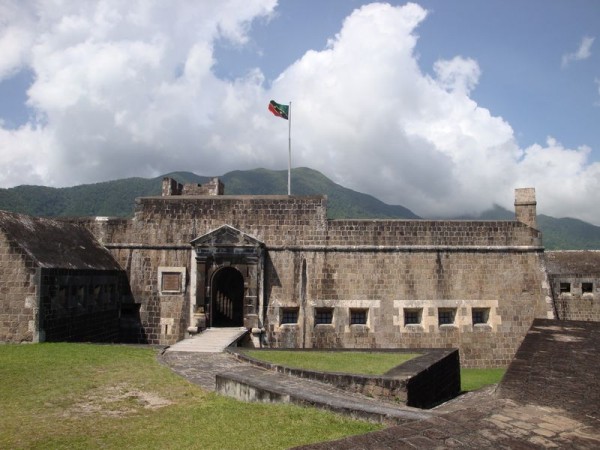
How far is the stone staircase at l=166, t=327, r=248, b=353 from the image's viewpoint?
14.5 metres

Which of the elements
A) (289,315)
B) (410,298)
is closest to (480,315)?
(410,298)

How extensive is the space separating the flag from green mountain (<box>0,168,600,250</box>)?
26720 mm

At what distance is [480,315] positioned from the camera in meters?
20.2

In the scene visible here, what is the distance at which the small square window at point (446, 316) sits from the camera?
19.9 metres

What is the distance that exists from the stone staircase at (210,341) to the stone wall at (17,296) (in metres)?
4.44

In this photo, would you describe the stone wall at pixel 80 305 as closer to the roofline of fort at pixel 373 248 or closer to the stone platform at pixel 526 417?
the roofline of fort at pixel 373 248

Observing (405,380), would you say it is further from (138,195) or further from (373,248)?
(138,195)

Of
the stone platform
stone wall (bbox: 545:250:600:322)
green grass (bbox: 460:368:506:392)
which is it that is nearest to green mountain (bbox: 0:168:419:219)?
green grass (bbox: 460:368:506:392)

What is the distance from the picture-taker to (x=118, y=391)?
949cm

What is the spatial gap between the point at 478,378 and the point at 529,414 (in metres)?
13.2

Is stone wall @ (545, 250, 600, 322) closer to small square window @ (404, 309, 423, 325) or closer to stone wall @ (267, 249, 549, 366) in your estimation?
stone wall @ (267, 249, 549, 366)

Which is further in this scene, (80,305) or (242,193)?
(242,193)

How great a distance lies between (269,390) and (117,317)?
1329cm

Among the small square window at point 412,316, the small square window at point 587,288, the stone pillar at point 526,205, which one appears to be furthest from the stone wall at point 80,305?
the small square window at point 587,288
